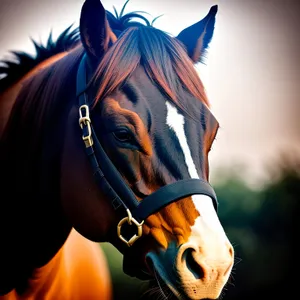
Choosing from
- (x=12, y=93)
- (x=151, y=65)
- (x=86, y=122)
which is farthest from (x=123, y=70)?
(x=12, y=93)

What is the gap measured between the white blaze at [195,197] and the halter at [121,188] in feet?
0.09

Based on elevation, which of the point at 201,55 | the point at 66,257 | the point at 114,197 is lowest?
the point at 66,257

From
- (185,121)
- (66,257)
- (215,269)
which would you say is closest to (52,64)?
(185,121)

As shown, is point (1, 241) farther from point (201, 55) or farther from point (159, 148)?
point (201, 55)

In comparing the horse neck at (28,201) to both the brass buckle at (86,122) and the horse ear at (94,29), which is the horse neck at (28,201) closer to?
the brass buckle at (86,122)

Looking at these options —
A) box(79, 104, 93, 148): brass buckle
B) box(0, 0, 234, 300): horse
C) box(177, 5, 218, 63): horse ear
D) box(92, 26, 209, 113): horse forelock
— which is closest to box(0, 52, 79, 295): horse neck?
box(0, 0, 234, 300): horse

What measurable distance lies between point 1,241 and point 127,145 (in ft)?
2.57

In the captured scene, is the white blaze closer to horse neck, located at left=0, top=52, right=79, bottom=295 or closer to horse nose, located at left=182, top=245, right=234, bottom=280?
horse nose, located at left=182, top=245, right=234, bottom=280

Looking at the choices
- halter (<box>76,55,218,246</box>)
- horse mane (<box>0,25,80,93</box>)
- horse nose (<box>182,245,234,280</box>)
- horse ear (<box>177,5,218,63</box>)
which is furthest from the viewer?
horse mane (<box>0,25,80,93</box>)

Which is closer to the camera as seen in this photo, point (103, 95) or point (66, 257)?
point (103, 95)

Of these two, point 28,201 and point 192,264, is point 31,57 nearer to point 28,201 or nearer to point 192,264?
point 28,201

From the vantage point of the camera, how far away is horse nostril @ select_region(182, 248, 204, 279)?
1.13m

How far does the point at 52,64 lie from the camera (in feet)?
5.55

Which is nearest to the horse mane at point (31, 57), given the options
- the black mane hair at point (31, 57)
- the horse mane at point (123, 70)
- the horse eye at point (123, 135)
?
the black mane hair at point (31, 57)
